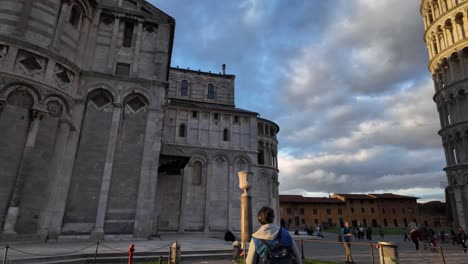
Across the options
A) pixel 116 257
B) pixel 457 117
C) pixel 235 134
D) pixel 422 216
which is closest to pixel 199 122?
pixel 235 134

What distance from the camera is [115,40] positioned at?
17516 mm

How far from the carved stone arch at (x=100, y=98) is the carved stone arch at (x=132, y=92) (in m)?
0.45

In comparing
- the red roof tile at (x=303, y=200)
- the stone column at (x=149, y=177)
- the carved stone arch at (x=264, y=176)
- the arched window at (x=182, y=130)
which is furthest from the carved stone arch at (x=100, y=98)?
the red roof tile at (x=303, y=200)

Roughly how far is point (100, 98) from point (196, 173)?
48.7 ft

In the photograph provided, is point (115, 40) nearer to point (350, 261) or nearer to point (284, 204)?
point (350, 261)

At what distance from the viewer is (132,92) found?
16.6m

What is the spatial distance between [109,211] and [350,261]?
11.6 meters

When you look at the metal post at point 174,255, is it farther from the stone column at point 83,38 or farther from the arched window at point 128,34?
the arched window at point 128,34

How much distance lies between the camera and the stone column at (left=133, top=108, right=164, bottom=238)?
1466 cm

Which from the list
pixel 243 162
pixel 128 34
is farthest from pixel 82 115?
pixel 243 162

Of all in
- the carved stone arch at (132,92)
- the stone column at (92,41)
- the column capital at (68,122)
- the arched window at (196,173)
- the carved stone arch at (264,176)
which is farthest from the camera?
the carved stone arch at (264,176)

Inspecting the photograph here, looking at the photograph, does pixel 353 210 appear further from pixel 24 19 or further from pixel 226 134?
pixel 24 19

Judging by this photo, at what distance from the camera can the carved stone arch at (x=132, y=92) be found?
16250 millimetres

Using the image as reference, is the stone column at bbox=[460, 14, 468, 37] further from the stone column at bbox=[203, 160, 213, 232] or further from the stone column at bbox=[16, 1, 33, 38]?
the stone column at bbox=[16, 1, 33, 38]
